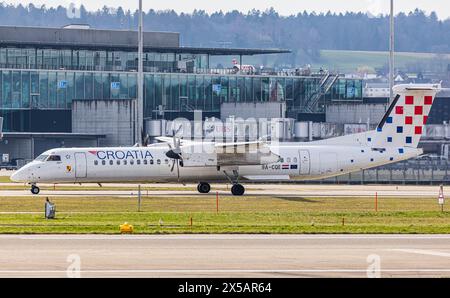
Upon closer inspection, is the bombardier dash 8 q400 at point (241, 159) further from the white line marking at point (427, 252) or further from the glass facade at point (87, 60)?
the glass facade at point (87, 60)

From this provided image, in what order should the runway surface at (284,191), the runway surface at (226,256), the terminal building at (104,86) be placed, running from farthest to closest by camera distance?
the terminal building at (104,86) < the runway surface at (284,191) < the runway surface at (226,256)

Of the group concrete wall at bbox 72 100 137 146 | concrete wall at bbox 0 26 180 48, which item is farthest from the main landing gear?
concrete wall at bbox 0 26 180 48

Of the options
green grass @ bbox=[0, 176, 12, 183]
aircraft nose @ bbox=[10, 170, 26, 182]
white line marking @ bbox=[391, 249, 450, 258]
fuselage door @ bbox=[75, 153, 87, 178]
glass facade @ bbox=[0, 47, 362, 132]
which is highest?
glass facade @ bbox=[0, 47, 362, 132]

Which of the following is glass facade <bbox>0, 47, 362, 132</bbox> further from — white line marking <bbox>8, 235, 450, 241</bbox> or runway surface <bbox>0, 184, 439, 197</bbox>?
white line marking <bbox>8, 235, 450, 241</bbox>

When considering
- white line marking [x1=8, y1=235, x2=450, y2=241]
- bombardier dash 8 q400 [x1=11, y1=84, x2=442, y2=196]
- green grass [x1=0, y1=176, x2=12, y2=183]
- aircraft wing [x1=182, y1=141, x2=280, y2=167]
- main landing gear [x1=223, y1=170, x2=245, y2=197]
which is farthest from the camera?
green grass [x1=0, y1=176, x2=12, y2=183]

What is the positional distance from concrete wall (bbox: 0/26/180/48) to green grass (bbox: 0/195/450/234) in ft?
167

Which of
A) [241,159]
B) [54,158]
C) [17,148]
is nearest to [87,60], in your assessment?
[17,148]

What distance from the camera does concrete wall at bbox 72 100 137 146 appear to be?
A: 10056 cm

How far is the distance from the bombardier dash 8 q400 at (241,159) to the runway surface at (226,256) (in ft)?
93.9

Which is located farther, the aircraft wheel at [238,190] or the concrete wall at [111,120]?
the concrete wall at [111,120]

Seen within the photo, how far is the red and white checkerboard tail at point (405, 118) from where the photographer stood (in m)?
69.4

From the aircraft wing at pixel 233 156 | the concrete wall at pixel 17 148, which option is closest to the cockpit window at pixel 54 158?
the aircraft wing at pixel 233 156

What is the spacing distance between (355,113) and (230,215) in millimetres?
63974
